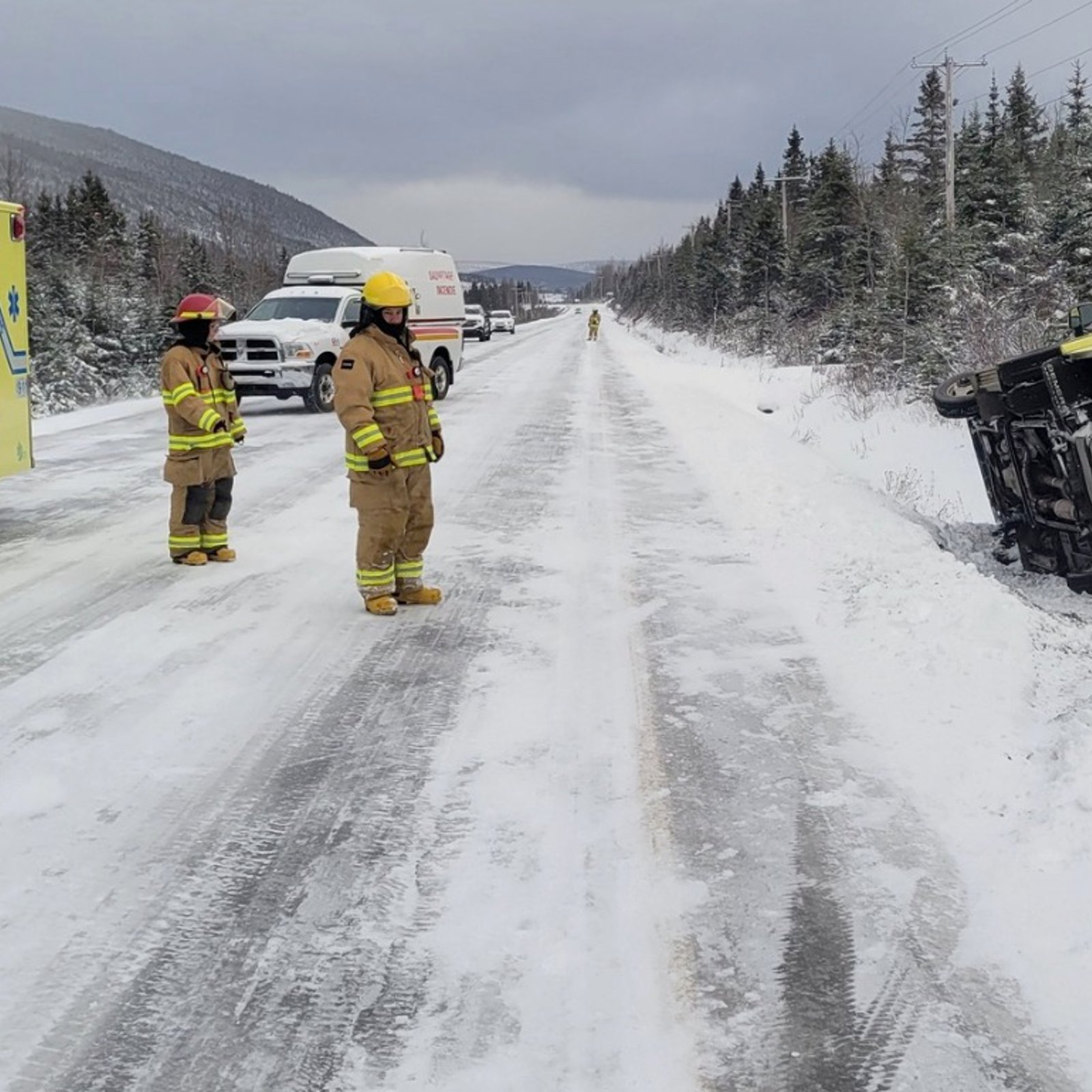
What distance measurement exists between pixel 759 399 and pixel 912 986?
795 inches

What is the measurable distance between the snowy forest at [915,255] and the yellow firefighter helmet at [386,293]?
1047 cm

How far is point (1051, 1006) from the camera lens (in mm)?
2752

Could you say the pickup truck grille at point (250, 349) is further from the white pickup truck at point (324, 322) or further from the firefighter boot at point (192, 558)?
the firefighter boot at point (192, 558)

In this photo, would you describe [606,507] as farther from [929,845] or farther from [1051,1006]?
[1051,1006]

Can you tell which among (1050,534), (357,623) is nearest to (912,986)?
(357,623)

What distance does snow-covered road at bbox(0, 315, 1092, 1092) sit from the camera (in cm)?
265

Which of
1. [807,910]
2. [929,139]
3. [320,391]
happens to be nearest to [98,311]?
[320,391]

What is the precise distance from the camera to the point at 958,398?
7.92m

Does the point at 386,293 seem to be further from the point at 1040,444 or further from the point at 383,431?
the point at 1040,444

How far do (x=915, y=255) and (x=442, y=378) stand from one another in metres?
11.1

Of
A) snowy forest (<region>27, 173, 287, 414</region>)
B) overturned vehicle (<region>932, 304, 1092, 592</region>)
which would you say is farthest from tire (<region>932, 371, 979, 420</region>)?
snowy forest (<region>27, 173, 287, 414</region>)

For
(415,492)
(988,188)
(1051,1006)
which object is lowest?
(1051,1006)

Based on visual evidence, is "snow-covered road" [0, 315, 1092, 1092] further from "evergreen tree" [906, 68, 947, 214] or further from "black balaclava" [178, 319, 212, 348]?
"evergreen tree" [906, 68, 947, 214]

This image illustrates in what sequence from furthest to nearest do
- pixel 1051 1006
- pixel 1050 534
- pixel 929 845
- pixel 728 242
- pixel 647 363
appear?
pixel 728 242, pixel 647 363, pixel 1050 534, pixel 929 845, pixel 1051 1006
